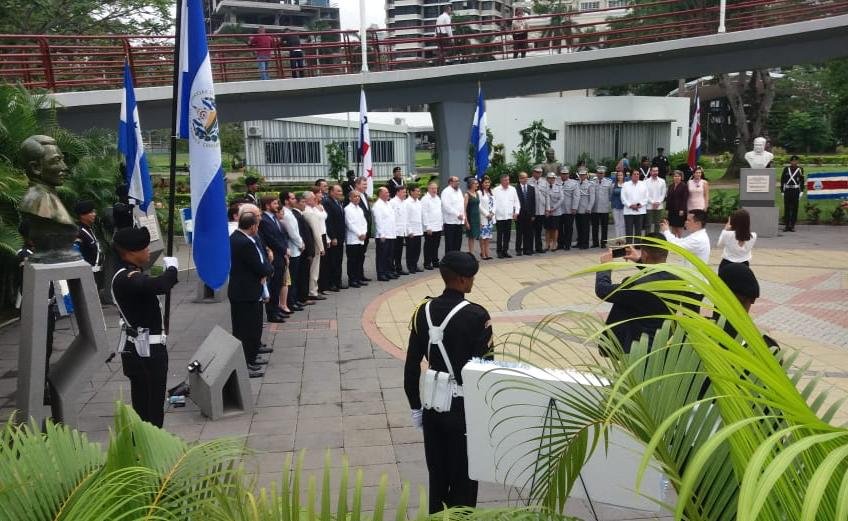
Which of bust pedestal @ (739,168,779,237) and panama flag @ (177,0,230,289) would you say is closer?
panama flag @ (177,0,230,289)

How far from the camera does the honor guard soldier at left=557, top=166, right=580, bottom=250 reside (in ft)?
55.4

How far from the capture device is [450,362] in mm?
4391

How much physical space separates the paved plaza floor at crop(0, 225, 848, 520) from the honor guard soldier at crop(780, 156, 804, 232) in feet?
8.09

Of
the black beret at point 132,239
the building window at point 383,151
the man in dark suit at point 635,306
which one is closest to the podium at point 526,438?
the man in dark suit at point 635,306

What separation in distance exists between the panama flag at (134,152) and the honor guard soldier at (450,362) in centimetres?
545

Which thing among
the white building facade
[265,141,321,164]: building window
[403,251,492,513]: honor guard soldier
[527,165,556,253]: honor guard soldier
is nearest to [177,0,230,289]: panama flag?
[403,251,492,513]: honor guard soldier

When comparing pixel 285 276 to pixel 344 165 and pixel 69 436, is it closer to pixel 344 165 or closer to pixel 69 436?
pixel 69 436

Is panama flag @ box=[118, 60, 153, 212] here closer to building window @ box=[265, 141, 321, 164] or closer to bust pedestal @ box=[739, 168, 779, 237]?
bust pedestal @ box=[739, 168, 779, 237]

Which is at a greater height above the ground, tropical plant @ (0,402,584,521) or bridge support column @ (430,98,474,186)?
bridge support column @ (430,98,474,186)

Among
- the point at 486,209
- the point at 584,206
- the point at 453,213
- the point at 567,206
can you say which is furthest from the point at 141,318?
the point at 584,206

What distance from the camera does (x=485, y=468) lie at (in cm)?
374

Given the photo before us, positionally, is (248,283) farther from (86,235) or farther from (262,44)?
(262,44)

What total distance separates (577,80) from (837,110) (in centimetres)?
2928

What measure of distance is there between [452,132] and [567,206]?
195 inches
